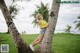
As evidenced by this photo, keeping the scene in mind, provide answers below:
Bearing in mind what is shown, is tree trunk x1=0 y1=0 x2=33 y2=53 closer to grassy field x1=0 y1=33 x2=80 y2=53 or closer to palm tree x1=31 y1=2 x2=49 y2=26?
grassy field x1=0 y1=33 x2=80 y2=53

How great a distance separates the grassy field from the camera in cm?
621

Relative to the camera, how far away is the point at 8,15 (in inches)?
239

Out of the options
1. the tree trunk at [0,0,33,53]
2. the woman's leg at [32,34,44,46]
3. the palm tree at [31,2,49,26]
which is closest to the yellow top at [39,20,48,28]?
the palm tree at [31,2,49,26]

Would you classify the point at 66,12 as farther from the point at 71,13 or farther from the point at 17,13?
the point at 17,13

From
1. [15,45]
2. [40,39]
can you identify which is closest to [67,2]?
[40,39]

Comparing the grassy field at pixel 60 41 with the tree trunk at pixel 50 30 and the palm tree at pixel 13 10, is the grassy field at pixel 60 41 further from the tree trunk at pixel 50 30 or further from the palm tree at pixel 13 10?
the palm tree at pixel 13 10

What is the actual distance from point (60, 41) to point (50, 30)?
36 cm

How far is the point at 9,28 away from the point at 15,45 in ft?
1.23

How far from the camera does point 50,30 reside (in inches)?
242

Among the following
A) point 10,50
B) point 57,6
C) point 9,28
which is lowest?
point 10,50

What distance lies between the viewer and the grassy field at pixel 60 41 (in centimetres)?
621

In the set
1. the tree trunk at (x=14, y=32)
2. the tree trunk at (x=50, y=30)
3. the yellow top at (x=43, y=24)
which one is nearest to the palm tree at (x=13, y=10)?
the tree trunk at (x=14, y=32)

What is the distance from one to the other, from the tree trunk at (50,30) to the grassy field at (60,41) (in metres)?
0.12

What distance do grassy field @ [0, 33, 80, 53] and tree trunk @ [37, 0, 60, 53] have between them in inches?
4.8
